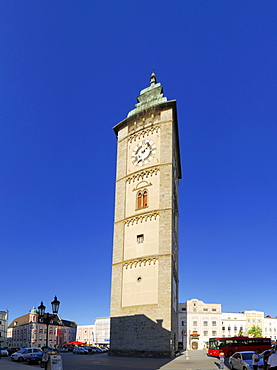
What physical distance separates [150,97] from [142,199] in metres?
15.0

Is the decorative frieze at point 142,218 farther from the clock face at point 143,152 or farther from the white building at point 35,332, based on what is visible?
the white building at point 35,332

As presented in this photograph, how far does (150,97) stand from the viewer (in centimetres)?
5012

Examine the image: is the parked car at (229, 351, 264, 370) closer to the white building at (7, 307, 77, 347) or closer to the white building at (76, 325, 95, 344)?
the white building at (7, 307, 77, 347)

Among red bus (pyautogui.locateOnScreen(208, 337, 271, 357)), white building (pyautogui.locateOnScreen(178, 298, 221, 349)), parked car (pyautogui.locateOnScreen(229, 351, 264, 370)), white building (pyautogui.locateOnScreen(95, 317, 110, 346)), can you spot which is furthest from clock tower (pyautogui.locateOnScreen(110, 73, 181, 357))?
white building (pyautogui.locateOnScreen(95, 317, 110, 346))

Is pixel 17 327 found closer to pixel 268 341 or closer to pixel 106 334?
pixel 106 334

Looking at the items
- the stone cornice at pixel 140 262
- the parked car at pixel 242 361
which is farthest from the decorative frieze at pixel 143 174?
the parked car at pixel 242 361

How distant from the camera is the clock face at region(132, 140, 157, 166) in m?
45.4

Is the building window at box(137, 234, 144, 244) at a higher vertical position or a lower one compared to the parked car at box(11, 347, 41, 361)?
higher

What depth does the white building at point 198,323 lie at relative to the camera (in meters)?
95.9

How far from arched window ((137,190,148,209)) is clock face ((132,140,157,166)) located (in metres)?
3.72

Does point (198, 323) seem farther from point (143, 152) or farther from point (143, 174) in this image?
point (143, 152)

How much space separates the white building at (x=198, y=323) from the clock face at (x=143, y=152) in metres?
65.1

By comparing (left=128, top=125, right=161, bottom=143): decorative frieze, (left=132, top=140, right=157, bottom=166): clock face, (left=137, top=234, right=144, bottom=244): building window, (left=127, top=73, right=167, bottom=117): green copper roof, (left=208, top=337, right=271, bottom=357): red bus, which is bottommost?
(left=208, top=337, right=271, bottom=357): red bus

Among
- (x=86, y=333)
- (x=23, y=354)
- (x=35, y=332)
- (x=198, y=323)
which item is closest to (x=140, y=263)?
(x=23, y=354)
